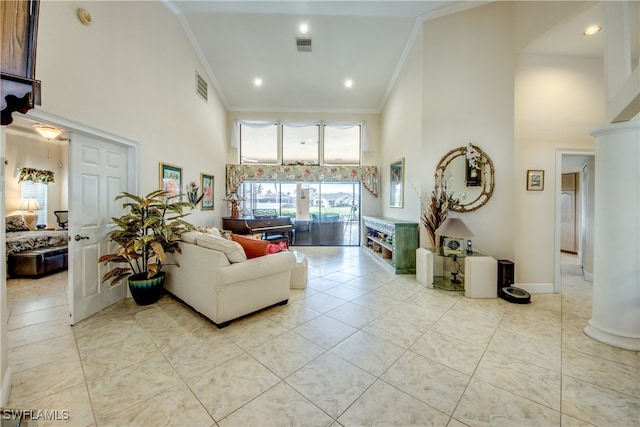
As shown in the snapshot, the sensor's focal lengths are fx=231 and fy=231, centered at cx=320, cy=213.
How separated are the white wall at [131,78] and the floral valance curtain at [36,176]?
4307 millimetres

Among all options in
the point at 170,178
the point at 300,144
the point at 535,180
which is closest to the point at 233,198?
Answer: the point at 170,178

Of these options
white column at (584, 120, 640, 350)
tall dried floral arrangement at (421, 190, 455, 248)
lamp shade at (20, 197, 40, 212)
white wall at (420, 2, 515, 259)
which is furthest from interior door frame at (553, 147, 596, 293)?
lamp shade at (20, 197, 40, 212)

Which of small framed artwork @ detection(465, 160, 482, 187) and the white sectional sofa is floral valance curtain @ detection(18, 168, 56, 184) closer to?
the white sectional sofa

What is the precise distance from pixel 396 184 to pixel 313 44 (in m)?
3.18

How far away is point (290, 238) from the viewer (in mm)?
6664

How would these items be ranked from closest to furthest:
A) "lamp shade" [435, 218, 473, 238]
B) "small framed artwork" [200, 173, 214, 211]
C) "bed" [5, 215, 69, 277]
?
"lamp shade" [435, 218, 473, 238]
"bed" [5, 215, 69, 277]
"small framed artwork" [200, 173, 214, 211]

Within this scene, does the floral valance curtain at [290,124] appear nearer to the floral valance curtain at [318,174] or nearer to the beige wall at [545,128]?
the floral valance curtain at [318,174]

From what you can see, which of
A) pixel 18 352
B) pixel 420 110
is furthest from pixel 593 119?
pixel 18 352

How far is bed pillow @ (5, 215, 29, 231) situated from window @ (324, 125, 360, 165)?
6.83m

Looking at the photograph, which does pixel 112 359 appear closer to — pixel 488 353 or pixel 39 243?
pixel 488 353

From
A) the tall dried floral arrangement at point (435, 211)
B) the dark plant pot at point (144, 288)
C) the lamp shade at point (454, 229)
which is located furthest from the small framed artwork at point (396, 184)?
the dark plant pot at point (144, 288)

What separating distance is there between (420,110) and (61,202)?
8.89 metres

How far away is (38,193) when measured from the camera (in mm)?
5742

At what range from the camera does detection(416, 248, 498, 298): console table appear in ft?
10.5
